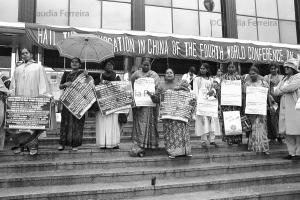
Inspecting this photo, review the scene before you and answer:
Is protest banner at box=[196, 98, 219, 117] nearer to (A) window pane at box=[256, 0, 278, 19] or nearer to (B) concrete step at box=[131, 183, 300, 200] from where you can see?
(B) concrete step at box=[131, 183, 300, 200]

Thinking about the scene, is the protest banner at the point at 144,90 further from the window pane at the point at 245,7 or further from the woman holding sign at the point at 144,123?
the window pane at the point at 245,7

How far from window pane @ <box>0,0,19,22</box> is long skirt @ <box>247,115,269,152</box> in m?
8.80

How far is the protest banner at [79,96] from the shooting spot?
18.9 feet

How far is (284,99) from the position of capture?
6656mm

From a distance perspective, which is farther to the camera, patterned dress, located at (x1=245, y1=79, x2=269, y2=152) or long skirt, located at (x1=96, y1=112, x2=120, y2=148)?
patterned dress, located at (x1=245, y1=79, x2=269, y2=152)

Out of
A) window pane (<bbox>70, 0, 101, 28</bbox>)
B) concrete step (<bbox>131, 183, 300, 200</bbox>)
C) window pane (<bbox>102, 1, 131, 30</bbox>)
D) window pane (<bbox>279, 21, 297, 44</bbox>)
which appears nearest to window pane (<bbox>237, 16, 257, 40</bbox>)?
window pane (<bbox>279, 21, 297, 44</bbox>)

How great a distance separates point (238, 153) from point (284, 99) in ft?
4.97

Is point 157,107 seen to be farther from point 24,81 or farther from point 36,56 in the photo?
point 36,56

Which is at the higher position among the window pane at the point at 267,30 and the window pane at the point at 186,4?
the window pane at the point at 186,4

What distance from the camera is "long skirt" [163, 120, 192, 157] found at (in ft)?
19.2

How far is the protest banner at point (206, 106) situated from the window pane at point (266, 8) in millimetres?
9953

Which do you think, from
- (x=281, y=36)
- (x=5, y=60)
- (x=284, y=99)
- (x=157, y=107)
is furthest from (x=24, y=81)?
(x=281, y=36)

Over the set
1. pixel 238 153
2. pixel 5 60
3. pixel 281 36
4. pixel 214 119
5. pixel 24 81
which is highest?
pixel 281 36

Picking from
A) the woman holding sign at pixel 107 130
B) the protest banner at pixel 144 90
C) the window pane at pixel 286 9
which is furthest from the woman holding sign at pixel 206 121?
the window pane at pixel 286 9
